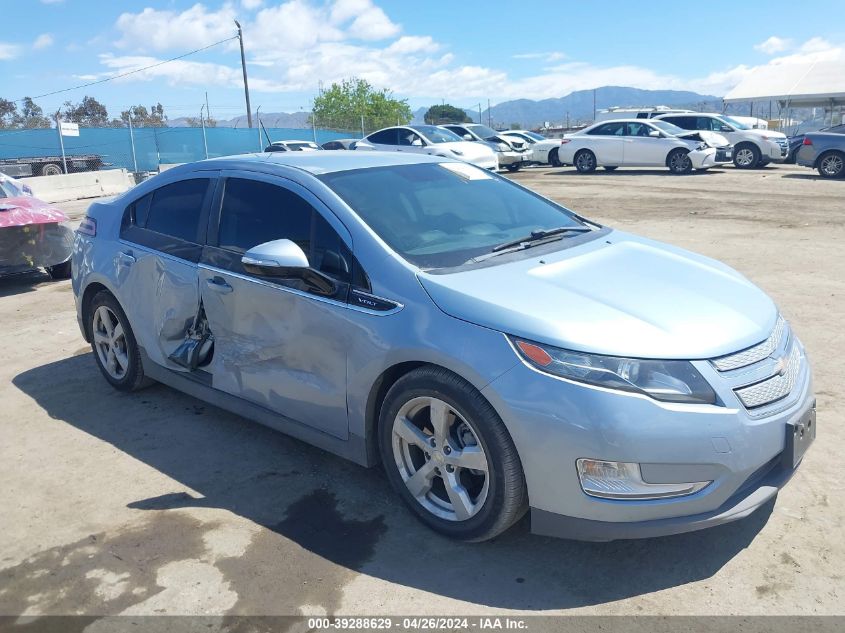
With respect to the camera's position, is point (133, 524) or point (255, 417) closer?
point (133, 524)

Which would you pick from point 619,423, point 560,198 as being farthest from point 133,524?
point 560,198

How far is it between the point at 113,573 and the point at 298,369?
1.24 metres

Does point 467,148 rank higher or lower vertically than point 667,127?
lower

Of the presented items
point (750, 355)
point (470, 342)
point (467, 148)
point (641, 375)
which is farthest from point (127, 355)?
point (467, 148)

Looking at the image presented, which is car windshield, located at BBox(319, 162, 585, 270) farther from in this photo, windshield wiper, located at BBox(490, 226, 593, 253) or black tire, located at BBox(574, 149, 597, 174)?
black tire, located at BBox(574, 149, 597, 174)

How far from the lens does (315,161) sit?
4.37 m

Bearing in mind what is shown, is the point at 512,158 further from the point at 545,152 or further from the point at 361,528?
the point at 361,528

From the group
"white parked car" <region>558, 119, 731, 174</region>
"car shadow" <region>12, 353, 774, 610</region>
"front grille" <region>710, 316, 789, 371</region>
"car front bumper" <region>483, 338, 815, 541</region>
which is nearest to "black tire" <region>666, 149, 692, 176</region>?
"white parked car" <region>558, 119, 731, 174</region>

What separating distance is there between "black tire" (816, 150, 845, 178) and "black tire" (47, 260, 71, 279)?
17.6m

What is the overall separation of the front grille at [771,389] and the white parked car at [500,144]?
21721 millimetres

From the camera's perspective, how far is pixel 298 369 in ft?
12.5

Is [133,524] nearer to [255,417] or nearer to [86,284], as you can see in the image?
[255,417]

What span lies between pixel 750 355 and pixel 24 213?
327 inches

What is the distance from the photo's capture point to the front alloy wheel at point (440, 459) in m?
3.19
